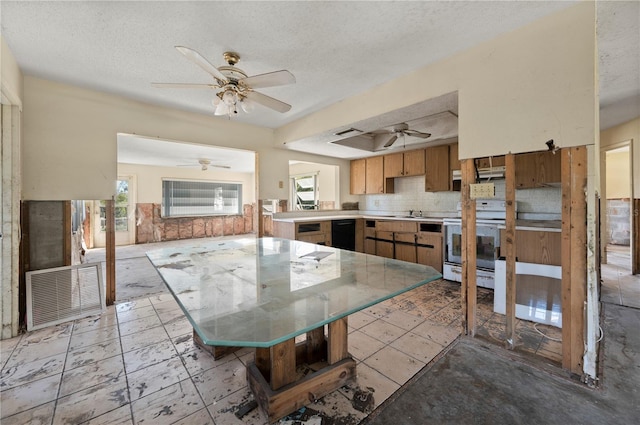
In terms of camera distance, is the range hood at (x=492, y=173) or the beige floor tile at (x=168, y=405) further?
the range hood at (x=492, y=173)

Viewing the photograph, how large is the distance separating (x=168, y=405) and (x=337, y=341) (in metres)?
1.05

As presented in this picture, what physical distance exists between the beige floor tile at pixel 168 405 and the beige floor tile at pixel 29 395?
1.89ft

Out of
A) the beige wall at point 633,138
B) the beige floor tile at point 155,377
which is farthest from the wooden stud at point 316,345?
the beige wall at point 633,138

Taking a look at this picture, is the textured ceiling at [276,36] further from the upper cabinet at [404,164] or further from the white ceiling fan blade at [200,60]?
the upper cabinet at [404,164]

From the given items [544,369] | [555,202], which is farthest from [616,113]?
[544,369]

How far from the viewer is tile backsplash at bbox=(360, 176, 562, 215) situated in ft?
11.5

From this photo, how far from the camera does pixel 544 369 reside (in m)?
1.79

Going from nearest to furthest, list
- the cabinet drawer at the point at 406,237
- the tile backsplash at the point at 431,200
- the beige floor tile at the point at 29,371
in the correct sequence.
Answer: the beige floor tile at the point at 29,371 < the tile backsplash at the point at 431,200 < the cabinet drawer at the point at 406,237

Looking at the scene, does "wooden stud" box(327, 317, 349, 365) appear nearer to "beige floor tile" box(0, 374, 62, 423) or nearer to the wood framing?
the wood framing

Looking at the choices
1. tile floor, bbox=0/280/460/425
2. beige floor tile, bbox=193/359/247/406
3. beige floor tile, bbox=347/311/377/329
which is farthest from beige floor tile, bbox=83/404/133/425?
beige floor tile, bbox=347/311/377/329

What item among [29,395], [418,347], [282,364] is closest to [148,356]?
[29,395]

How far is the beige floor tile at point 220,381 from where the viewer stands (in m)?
1.57

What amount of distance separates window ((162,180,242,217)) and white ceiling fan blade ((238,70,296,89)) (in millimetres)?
7030

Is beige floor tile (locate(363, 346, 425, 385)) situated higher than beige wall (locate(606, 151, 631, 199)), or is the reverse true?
beige wall (locate(606, 151, 631, 199))
